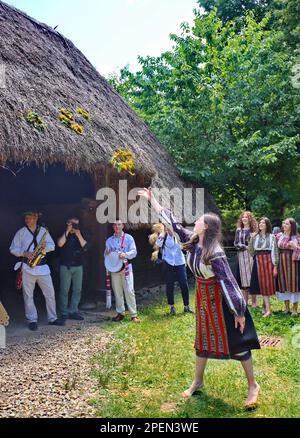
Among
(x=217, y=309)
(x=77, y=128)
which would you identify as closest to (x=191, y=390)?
(x=217, y=309)

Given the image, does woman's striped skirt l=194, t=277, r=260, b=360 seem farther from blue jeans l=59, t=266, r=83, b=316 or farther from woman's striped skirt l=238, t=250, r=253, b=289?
woman's striped skirt l=238, t=250, r=253, b=289

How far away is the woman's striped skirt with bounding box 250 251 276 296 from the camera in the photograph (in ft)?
24.0

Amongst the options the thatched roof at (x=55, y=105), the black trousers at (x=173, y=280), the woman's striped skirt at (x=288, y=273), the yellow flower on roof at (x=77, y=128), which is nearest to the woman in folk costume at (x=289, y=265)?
the woman's striped skirt at (x=288, y=273)

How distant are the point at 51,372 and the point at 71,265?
2604 mm

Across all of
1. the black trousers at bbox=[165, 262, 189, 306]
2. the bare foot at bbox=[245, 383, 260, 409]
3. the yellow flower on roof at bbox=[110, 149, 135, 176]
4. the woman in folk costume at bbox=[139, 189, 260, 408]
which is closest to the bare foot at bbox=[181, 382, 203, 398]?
the woman in folk costume at bbox=[139, 189, 260, 408]

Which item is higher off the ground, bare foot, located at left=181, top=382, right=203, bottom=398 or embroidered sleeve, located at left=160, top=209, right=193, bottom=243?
embroidered sleeve, located at left=160, top=209, right=193, bottom=243

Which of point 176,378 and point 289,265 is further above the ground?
point 289,265

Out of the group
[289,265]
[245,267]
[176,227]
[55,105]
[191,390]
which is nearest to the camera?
[191,390]

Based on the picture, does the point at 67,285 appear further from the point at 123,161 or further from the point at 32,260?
the point at 123,161

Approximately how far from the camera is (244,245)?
7.53 meters

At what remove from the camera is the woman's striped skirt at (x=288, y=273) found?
720 centimetres

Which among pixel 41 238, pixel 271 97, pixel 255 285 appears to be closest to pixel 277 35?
pixel 271 97

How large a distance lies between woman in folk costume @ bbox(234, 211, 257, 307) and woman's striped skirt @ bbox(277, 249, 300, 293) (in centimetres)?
Answer: 54
